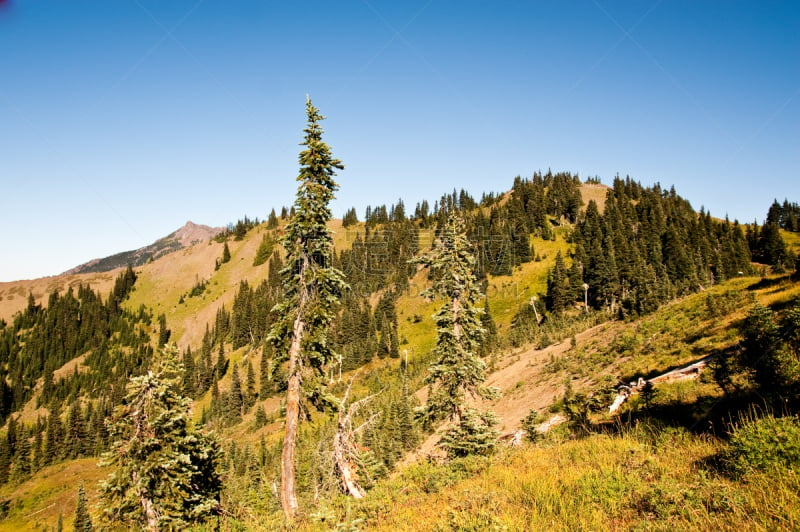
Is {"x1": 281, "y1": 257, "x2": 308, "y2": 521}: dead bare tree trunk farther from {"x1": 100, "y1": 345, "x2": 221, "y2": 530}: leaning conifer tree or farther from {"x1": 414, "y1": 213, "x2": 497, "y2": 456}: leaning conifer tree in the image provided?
{"x1": 414, "y1": 213, "x2": 497, "y2": 456}: leaning conifer tree

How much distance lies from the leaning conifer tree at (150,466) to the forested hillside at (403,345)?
11.2 inches

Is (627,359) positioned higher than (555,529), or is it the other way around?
(555,529)

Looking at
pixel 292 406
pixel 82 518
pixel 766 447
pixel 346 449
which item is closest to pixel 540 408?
pixel 346 449

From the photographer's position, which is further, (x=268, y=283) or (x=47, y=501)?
(x=268, y=283)

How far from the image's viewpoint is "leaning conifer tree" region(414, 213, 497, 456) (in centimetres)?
1884

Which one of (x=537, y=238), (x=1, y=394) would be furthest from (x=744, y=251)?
(x=1, y=394)

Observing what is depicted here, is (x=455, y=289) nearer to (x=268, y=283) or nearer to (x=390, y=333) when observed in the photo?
(x=390, y=333)

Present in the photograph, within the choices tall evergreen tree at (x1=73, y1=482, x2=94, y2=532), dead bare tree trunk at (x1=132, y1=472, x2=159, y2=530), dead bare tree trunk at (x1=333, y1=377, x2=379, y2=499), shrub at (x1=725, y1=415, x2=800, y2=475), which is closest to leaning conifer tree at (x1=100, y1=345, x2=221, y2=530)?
dead bare tree trunk at (x1=132, y1=472, x2=159, y2=530)

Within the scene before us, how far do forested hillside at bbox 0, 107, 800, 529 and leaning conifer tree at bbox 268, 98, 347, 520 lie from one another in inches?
4.8

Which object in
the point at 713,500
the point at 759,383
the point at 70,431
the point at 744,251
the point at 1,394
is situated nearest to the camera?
the point at 713,500

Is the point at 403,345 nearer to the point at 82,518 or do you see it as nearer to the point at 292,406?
the point at 82,518

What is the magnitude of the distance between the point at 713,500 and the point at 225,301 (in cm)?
19883

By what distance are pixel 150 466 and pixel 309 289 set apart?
9659 millimetres

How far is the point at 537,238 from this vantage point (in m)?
138
